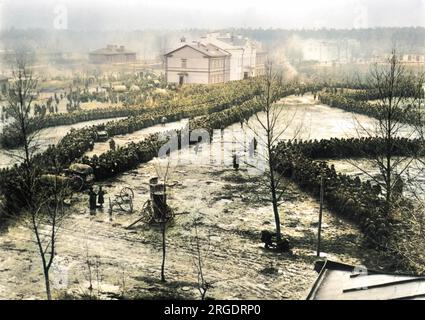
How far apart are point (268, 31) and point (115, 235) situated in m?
120

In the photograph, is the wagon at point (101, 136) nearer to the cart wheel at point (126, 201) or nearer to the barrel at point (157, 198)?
the cart wheel at point (126, 201)

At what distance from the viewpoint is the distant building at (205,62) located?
5194 centimetres

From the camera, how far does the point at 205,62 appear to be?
51.8 meters

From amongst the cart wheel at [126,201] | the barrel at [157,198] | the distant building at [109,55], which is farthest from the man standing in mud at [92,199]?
the distant building at [109,55]

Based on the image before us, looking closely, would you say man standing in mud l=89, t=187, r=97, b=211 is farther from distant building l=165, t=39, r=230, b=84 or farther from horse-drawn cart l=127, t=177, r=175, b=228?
distant building l=165, t=39, r=230, b=84

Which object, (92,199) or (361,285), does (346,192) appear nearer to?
(92,199)

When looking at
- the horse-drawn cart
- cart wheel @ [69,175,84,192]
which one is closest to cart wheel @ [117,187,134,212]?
the horse-drawn cart

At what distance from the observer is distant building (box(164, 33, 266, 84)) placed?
51.9 meters

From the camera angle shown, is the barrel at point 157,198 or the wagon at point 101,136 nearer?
the barrel at point 157,198

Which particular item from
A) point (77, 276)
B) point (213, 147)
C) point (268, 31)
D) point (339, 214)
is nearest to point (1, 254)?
point (77, 276)

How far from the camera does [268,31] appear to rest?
5032 inches
